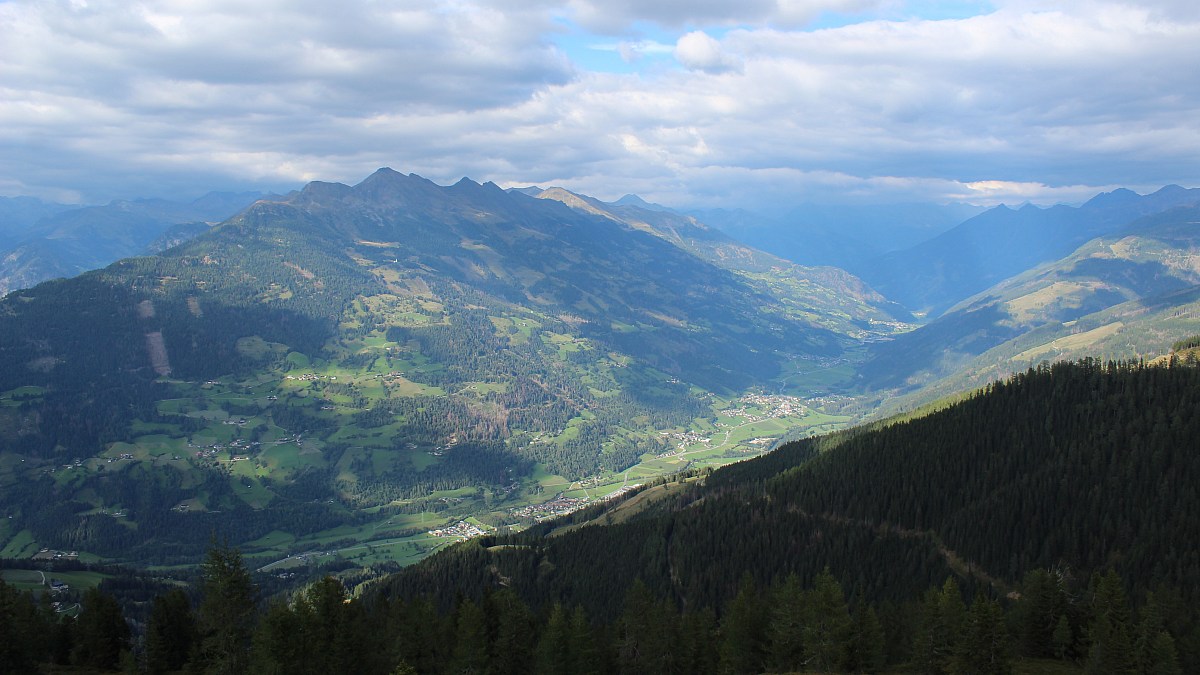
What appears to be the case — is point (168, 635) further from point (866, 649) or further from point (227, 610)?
point (866, 649)

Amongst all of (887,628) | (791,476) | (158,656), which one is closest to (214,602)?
(158,656)

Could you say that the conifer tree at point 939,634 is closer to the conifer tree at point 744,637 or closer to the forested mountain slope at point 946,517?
the conifer tree at point 744,637

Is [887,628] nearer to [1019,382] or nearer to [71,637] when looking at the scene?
[71,637]

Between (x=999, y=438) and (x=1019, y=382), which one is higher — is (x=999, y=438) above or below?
below

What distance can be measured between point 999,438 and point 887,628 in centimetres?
7839

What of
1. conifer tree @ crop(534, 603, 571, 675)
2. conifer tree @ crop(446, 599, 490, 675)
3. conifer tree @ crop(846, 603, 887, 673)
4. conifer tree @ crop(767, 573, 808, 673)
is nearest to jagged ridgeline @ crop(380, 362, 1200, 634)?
conifer tree @ crop(767, 573, 808, 673)

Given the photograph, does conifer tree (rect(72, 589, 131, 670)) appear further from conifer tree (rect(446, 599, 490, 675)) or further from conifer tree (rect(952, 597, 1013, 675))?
conifer tree (rect(952, 597, 1013, 675))

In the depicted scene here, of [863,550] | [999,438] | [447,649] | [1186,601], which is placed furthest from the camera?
[999,438]

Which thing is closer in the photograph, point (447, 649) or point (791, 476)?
point (447, 649)

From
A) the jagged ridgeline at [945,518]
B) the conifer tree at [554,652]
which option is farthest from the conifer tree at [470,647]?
the jagged ridgeline at [945,518]

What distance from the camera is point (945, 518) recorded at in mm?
131375

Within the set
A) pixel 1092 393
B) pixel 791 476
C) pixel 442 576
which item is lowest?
pixel 442 576

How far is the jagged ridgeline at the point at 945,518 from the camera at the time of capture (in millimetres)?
115125

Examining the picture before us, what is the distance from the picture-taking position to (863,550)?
131625mm
